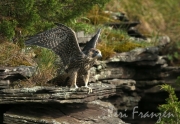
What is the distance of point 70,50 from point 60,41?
0.70ft

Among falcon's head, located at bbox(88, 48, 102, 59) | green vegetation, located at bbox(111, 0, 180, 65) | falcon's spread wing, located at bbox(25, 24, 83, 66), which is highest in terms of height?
green vegetation, located at bbox(111, 0, 180, 65)

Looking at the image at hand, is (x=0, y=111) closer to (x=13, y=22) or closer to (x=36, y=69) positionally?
(x=36, y=69)

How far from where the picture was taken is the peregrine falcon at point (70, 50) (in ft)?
22.8

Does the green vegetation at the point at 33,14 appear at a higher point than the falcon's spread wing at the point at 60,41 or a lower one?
higher

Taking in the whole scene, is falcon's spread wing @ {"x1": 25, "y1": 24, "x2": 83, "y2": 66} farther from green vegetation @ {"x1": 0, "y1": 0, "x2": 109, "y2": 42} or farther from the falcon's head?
green vegetation @ {"x1": 0, "y1": 0, "x2": 109, "y2": 42}

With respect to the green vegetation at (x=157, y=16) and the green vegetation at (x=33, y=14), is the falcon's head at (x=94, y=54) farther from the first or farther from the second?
the green vegetation at (x=157, y=16)

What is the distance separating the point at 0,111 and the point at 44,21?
1955 millimetres

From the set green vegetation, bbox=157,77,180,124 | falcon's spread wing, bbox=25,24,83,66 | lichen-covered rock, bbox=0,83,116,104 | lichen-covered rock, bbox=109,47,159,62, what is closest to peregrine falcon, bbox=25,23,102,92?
falcon's spread wing, bbox=25,24,83,66

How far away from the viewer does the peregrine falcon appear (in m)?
6.95

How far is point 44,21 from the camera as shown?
28.5 feet

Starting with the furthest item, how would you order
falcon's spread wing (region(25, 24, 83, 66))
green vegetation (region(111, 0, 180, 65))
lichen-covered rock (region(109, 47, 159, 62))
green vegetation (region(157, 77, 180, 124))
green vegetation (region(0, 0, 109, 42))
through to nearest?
green vegetation (region(111, 0, 180, 65))
lichen-covered rock (region(109, 47, 159, 62))
green vegetation (region(0, 0, 109, 42))
falcon's spread wing (region(25, 24, 83, 66))
green vegetation (region(157, 77, 180, 124))

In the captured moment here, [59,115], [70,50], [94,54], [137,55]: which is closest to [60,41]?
[70,50]

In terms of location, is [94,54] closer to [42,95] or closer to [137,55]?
[42,95]

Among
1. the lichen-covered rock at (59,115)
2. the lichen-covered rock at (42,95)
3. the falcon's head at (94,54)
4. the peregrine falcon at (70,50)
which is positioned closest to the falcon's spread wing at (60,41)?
the peregrine falcon at (70,50)
